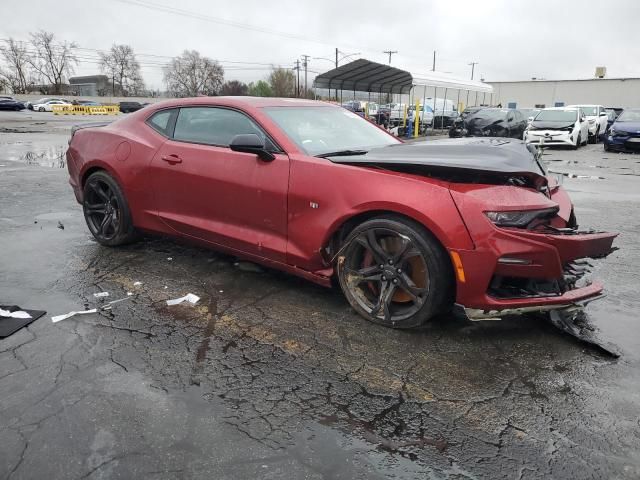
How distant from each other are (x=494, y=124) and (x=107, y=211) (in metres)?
15.9

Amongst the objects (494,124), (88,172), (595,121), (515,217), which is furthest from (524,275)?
(595,121)

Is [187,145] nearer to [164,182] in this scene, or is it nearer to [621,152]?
[164,182]

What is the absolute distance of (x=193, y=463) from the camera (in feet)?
6.85

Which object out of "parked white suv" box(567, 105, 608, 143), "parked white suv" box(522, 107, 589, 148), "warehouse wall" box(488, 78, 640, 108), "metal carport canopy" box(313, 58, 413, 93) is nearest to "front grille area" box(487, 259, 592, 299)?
"parked white suv" box(522, 107, 589, 148)

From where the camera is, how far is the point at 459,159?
3143mm

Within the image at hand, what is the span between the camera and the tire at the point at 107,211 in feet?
15.4

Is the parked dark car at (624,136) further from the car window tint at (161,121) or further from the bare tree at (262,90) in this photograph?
the bare tree at (262,90)

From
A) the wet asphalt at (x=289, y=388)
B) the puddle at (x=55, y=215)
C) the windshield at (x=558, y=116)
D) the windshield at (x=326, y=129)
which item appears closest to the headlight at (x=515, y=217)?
the wet asphalt at (x=289, y=388)

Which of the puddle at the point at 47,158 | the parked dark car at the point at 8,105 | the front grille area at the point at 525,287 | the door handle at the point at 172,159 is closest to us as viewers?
the front grille area at the point at 525,287

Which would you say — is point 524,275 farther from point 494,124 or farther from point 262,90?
point 262,90

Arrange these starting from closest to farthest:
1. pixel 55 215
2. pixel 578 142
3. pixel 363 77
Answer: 1. pixel 55 215
2. pixel 578 142
3. pixel 363 77

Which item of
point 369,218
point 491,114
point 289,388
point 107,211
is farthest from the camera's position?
point 491,114

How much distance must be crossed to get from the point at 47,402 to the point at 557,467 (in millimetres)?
2403

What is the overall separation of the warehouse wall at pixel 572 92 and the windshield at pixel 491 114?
4396 cm
